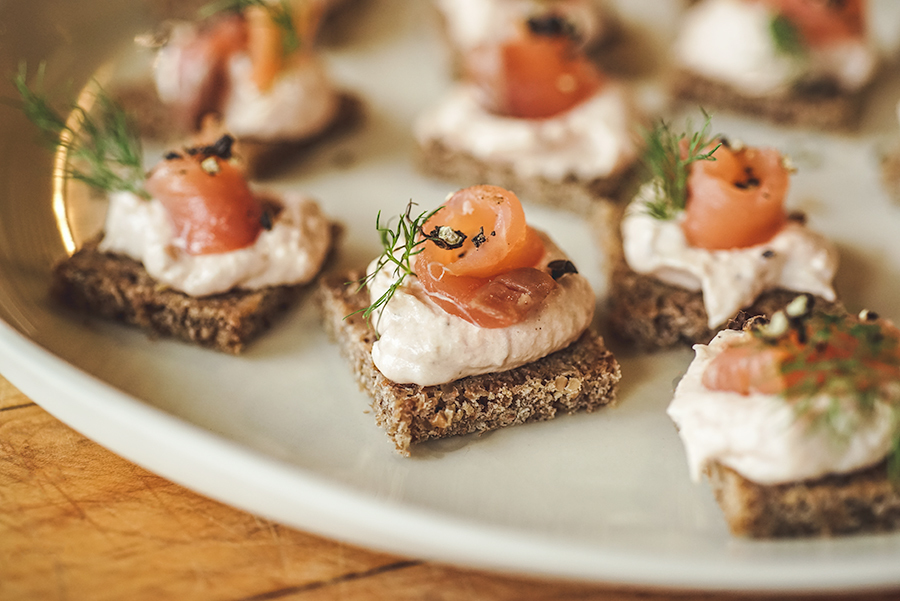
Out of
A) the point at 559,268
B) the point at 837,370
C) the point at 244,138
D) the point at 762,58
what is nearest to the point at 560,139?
the point at 559,268

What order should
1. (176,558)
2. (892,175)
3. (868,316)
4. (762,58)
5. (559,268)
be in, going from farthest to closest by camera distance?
(762,58), (892,175), (559,268), (868,316), (176,558)

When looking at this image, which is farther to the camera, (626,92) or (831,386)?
(626,92)

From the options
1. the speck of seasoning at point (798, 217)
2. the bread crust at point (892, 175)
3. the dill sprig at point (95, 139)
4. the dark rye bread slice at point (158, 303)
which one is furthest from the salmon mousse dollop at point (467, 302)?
the bread crust at point (892, 175)

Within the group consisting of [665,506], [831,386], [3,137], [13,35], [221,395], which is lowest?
[665,506]

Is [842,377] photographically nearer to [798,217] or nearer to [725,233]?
[725,233]

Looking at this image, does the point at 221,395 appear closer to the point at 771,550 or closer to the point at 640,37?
the point at 771,550

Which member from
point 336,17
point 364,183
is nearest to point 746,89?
point 364,183
